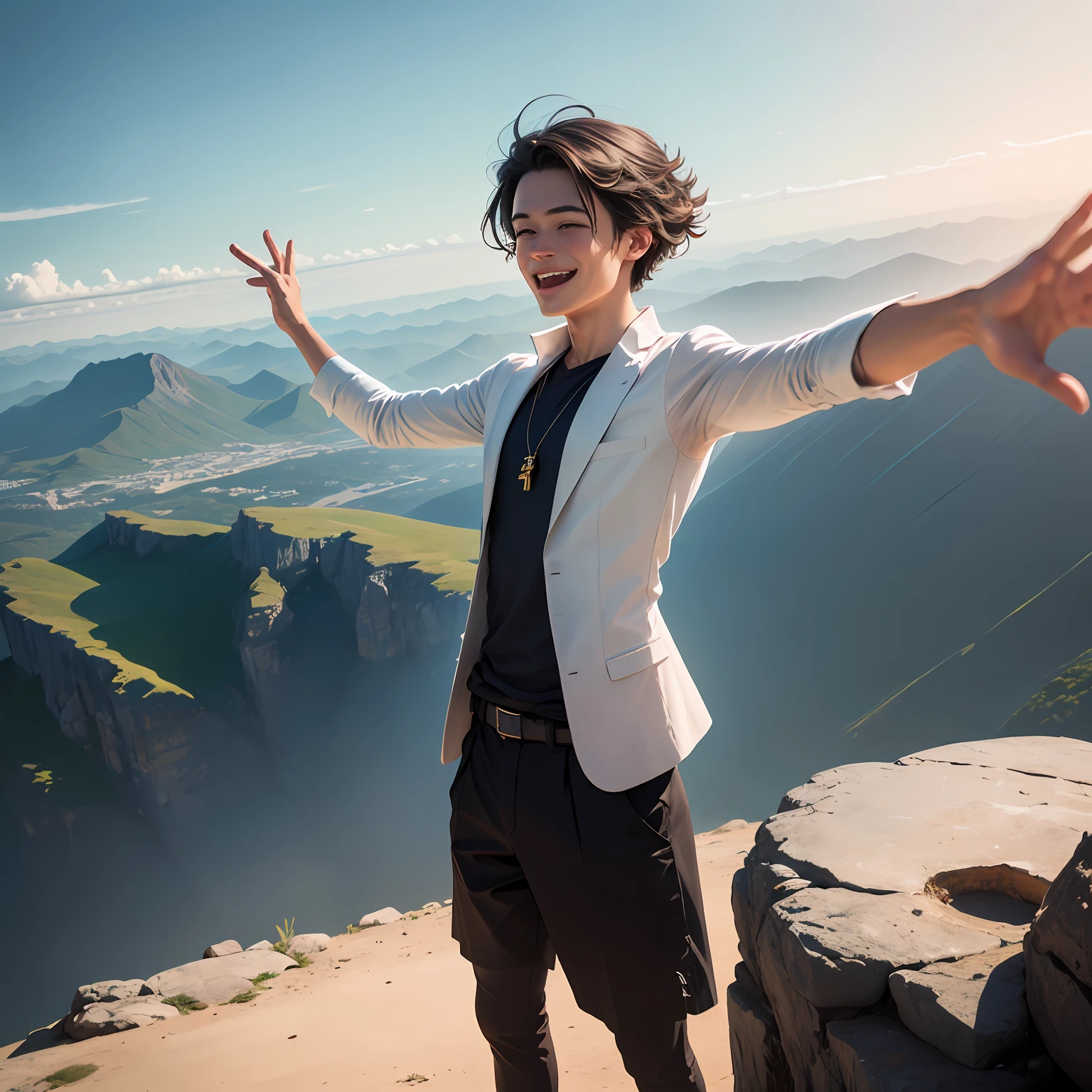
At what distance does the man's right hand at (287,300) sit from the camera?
1.58 metres

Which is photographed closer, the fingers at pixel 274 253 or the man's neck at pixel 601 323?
the man's neck at pixel 601 323

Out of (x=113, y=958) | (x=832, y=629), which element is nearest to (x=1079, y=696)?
(x=832, y=629)

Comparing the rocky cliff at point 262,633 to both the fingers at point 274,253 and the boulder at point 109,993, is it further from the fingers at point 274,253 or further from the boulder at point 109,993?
the fingers at point 274,253

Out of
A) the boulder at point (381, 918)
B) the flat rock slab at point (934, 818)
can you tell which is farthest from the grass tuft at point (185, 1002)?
the flat rock slab at point (934, 818)

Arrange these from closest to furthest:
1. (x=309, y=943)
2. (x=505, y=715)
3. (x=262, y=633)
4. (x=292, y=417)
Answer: (x=505, y=715) < (x=309, y=943) < (x=262, y=633) < (x=292, y=417)

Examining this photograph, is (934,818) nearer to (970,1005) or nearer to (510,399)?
(970,1005)

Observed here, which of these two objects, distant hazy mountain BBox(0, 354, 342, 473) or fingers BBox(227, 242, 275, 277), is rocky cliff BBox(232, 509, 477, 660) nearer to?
distant hazy mountain BBox(0, 354, 342, 473)

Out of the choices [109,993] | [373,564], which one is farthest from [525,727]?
[373,564]

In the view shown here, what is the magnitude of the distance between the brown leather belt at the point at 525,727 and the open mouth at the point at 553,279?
0.64 m

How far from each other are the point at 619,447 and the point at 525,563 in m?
0.24

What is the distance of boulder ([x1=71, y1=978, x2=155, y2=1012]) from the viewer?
429 cm

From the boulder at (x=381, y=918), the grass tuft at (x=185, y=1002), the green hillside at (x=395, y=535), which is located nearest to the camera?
the grass tuft at (x=185, y=1002)

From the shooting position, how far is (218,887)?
942 inches

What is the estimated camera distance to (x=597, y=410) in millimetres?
1123
